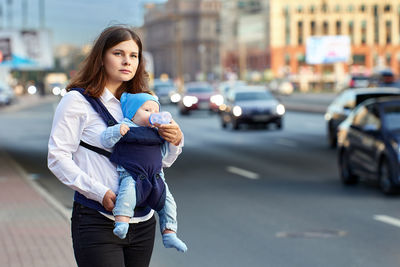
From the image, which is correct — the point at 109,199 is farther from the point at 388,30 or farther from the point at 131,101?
the point at 388,30

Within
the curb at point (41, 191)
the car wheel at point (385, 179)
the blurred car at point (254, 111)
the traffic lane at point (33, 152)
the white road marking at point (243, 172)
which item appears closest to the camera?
the curb at point (41, 191)

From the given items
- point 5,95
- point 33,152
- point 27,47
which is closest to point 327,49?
point 27,47

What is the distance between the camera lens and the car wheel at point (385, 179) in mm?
14297

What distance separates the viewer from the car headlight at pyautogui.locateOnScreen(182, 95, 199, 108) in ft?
167

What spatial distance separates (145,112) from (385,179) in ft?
34.4

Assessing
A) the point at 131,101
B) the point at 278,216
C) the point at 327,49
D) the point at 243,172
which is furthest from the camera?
the point at 327,49

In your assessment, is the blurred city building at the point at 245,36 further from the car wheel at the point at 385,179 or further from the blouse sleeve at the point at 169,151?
the blouse sleeve at the point at 169,151

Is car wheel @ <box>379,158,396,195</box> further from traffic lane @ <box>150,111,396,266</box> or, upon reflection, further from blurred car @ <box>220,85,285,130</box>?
blurred car @ <box>220,85,285,130</box>

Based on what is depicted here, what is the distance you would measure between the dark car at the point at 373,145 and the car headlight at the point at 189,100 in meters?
33.6

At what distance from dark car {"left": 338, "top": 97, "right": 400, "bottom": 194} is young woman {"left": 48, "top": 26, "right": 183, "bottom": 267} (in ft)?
32.4

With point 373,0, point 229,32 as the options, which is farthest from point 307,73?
point 229,32

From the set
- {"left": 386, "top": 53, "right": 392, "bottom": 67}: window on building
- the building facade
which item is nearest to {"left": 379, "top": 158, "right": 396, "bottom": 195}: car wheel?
the building facade

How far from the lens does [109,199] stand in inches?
176

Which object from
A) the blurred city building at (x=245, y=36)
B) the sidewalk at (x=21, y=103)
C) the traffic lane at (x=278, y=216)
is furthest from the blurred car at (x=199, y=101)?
the blurred city building at (x=245, y=36)
